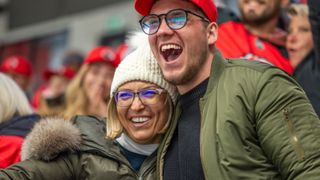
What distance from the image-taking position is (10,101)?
351cm

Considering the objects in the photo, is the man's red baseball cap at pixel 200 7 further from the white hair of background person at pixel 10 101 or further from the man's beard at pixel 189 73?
the white hair of background person at pixel 10 101

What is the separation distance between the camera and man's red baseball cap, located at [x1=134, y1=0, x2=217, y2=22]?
9.19ft

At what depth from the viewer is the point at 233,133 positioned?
2424mm

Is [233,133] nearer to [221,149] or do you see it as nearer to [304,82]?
[221,149]

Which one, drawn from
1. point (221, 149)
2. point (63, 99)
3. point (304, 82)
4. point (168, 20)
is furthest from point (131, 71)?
point (63, 99)

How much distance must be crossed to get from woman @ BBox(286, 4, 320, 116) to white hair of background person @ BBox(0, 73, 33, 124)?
1.92 metres

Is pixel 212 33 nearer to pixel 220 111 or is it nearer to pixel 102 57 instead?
pixel 220 111

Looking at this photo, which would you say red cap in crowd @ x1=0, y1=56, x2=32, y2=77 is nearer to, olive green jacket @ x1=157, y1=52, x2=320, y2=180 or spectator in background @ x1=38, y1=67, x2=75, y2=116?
spectator in background @ x1=38, y1=67, x2=75, y2=116

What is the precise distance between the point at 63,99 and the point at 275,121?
4.21 meters

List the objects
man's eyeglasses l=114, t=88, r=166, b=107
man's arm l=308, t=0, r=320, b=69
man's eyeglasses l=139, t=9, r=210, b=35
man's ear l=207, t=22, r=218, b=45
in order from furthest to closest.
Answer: man's arm l=308, t=0, r=320, b=69, man's eyeglasses l=114, t=88, r=166, b=107, man's ear l=207, t=22, r=218, b=45, man's eyeglasses l=139, t=9, r=210, b=35

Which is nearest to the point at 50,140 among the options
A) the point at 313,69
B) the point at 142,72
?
the point at 142,72

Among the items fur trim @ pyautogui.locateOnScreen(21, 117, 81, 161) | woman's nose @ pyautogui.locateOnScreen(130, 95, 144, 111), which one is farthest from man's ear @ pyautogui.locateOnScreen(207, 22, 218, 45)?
fur trim @ pyautogui.locateOnScreen(21, 117, 81, 161)

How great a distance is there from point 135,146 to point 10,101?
97 cm

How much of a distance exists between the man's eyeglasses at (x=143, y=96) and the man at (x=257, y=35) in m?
1.10
